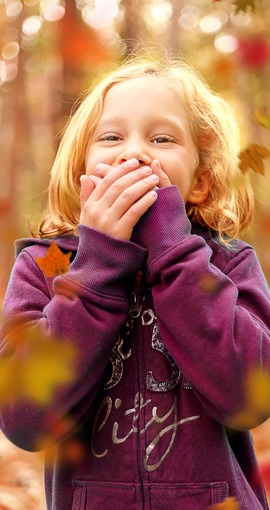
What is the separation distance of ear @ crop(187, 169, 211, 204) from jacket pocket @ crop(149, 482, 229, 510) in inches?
32.2

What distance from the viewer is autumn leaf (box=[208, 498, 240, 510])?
164cm

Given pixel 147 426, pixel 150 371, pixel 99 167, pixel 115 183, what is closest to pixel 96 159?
pixel 99 167

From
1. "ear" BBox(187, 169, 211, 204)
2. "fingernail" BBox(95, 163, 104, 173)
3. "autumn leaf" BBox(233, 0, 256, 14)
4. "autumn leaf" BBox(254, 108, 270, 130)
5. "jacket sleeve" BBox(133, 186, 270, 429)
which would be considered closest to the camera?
"autumn leaf" BBox(254, 108, 270, 130)

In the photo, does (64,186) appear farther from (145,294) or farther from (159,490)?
(159,490)

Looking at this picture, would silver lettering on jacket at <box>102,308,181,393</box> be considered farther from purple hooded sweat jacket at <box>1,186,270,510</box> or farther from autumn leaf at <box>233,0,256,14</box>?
autumn leaf at <box>233,0,256,14</box>

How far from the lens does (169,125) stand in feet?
6.15

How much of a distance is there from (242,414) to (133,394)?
0.30 metres

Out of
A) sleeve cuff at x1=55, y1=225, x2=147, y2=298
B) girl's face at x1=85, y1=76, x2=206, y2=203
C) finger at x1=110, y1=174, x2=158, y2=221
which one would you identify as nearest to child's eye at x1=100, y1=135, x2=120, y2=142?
girl's face at x1=85, y1=76, x2=206, y2=203

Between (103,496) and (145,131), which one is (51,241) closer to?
(145,131)

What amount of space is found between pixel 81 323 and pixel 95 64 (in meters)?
1.91

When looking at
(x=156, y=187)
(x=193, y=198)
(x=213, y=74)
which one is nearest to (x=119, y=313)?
(x=156, y=187)

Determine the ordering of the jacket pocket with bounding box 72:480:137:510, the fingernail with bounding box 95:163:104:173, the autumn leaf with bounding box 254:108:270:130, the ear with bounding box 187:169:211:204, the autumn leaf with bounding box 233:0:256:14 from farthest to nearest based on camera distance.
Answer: the ear with bounding box 187:169:211:204 < the fingernail with bounding box 95:163:104:173 < the jacket pocket with bounding box 72:480:137:510 < the autumn leaf with bounding box 233:0:256:14 < the autumn leaf with bounding box 254:108:270:130

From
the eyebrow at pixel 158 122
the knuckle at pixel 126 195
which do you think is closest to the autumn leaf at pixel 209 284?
the knuckle at pixel 126 195

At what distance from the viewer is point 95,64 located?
317 centimetres
